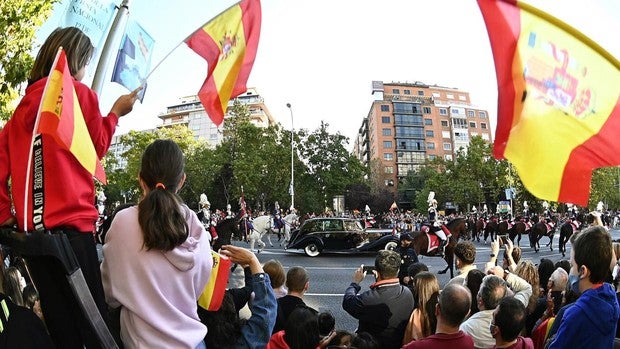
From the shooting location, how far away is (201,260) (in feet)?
7.63

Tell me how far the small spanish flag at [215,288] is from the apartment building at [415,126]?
356ft

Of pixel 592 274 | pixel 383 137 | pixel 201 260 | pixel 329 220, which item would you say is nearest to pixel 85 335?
pixel 201 260

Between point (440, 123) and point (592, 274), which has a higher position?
point (440, 123)

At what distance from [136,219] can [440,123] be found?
122290 mm

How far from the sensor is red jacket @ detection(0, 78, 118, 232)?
222 centimetres

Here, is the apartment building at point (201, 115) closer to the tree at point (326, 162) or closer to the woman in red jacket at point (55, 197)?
the tree at point (326, 162)

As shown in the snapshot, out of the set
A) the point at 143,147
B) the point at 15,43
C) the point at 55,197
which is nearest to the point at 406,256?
the point at 55,197

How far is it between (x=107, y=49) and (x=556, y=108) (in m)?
4.22

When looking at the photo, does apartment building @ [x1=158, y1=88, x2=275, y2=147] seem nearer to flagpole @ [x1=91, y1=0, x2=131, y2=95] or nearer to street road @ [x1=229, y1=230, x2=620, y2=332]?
street road @ [x1=229, y1=230, x2=620, y2=332]

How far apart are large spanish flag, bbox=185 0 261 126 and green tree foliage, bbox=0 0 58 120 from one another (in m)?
7.86

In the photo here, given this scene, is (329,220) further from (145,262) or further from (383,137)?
(383,137)

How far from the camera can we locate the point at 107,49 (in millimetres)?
4984

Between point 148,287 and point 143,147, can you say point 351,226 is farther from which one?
point 143,147

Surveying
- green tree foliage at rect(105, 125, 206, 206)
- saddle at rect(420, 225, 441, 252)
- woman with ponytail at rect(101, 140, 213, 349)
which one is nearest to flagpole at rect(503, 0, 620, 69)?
woman with ponytail at rect(101, 140, 213, 349)
